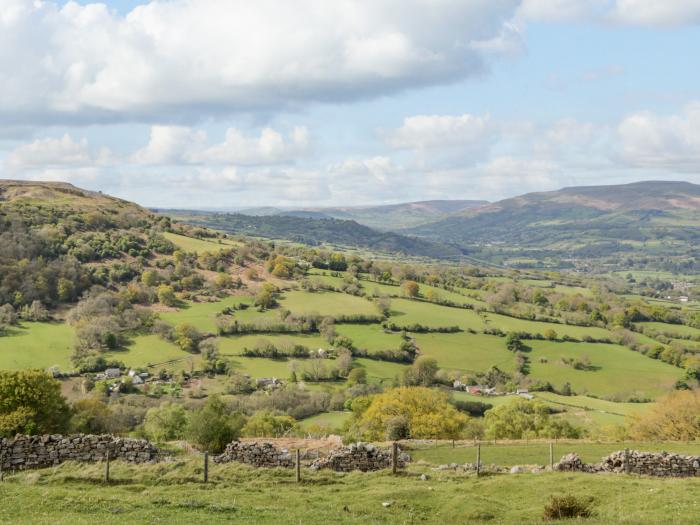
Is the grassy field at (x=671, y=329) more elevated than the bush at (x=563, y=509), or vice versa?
the bush at (x=563, y=509)

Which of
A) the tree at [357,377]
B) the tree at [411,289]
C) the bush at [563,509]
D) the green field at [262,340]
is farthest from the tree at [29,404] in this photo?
the tree at [411,289]

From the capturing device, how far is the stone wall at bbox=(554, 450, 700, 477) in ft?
93.4

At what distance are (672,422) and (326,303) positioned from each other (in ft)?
278

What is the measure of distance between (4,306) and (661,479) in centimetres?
10992

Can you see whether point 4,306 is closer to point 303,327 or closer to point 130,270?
point 130,270

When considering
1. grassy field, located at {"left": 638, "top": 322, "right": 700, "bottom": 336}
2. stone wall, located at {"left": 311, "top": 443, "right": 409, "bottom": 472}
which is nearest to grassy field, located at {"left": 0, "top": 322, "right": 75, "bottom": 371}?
stone wall, located at {"left": 311, "top": 443, "right": 409, "bottom": 472}

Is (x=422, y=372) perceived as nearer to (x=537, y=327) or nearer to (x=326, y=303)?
(x=326, y=303)

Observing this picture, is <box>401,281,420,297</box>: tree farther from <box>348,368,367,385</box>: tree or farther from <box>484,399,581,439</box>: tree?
<box>484,399,581,439</box>: tree

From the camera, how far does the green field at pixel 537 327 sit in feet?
405

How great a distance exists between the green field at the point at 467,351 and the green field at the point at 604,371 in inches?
215

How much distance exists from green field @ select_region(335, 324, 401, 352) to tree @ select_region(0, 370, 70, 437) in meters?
68.4

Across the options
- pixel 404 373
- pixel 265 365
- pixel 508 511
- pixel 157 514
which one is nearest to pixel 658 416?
pixel 508 511

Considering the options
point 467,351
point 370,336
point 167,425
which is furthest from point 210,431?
point 467,351

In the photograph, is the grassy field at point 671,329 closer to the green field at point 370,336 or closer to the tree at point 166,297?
the green field at point 370,336
